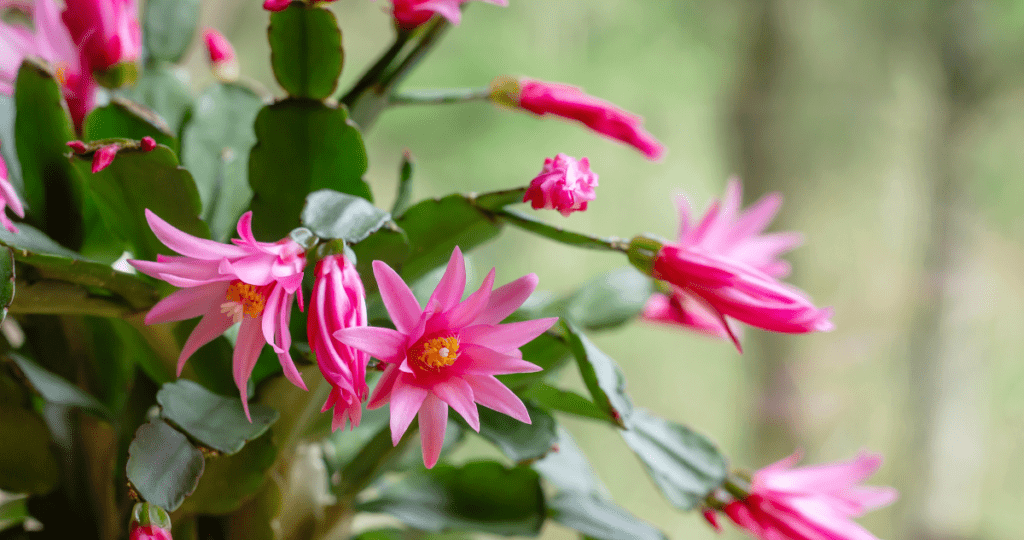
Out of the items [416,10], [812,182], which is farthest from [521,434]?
[812,182]

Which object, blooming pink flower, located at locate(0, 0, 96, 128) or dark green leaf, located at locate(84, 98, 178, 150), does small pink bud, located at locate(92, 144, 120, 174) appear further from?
blooming pink flower, located at locate(0, 0, 96, 128)

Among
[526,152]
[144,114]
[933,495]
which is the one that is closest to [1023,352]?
[933,495]

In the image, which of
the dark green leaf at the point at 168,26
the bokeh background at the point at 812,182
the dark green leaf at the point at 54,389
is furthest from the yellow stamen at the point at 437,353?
the bokeh background at the point at 812,182

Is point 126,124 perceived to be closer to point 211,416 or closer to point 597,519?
point 211,416

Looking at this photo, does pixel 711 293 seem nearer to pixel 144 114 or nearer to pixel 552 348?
pixel 552 348

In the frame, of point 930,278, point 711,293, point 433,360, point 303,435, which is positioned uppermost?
point 930,278

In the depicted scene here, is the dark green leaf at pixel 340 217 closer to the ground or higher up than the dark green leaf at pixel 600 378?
closer to the ground

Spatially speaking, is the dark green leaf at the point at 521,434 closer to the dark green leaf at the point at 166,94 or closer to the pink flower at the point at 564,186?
the pink flower at the point at 564,186
